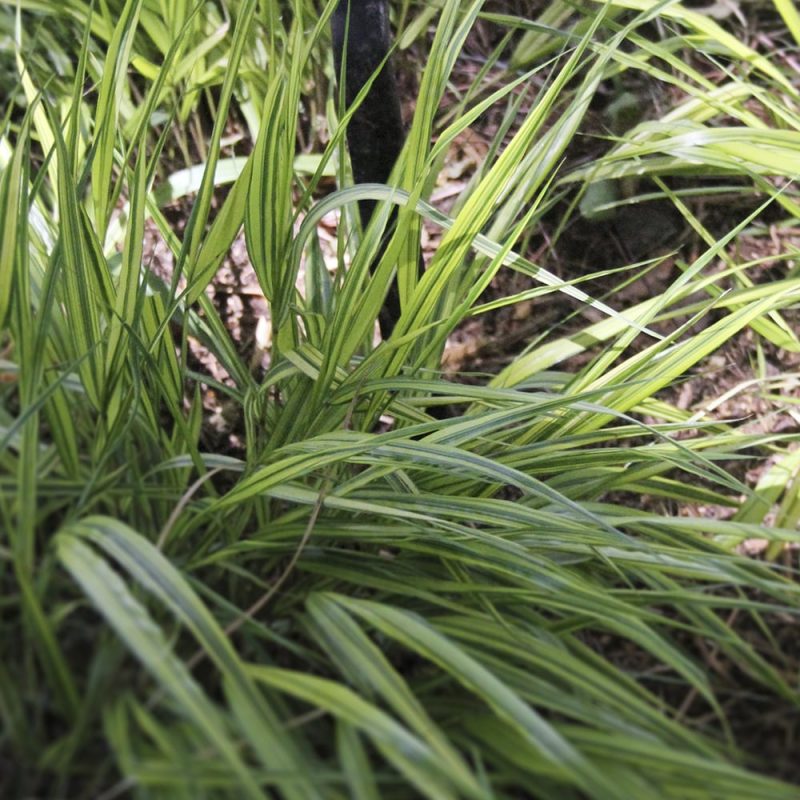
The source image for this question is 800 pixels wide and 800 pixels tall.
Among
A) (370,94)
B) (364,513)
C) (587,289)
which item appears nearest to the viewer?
(364,513)

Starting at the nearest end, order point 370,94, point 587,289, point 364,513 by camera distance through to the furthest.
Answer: point 364,513
point 370,94
point 587,289

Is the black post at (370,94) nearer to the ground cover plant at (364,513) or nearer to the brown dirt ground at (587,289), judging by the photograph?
the ground cover plant at (364,513)

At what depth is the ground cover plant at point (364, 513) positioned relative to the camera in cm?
72

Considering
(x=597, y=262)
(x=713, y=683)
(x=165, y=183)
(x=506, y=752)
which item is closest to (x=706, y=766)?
(x=506, y=752)

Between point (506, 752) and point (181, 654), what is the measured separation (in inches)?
11.4

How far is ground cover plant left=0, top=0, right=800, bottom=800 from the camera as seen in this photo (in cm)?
72

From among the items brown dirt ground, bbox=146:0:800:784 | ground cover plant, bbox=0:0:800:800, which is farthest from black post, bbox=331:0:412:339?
brown dirt ground, bbox=146:0:800:784

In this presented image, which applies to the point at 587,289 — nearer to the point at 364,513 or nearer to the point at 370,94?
the point at 370,94

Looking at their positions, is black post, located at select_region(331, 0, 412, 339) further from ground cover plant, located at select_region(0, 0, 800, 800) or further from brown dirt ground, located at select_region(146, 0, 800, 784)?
brown dirt ground, located at select_region(146, 0, 800, 784)

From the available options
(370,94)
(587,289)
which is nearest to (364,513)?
(370,94)

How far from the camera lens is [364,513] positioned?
102cm

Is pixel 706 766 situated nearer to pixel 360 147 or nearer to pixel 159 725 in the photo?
pixel 159 725

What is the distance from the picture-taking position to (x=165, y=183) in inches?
61.9

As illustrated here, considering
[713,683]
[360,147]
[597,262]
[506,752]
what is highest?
[360,147]
